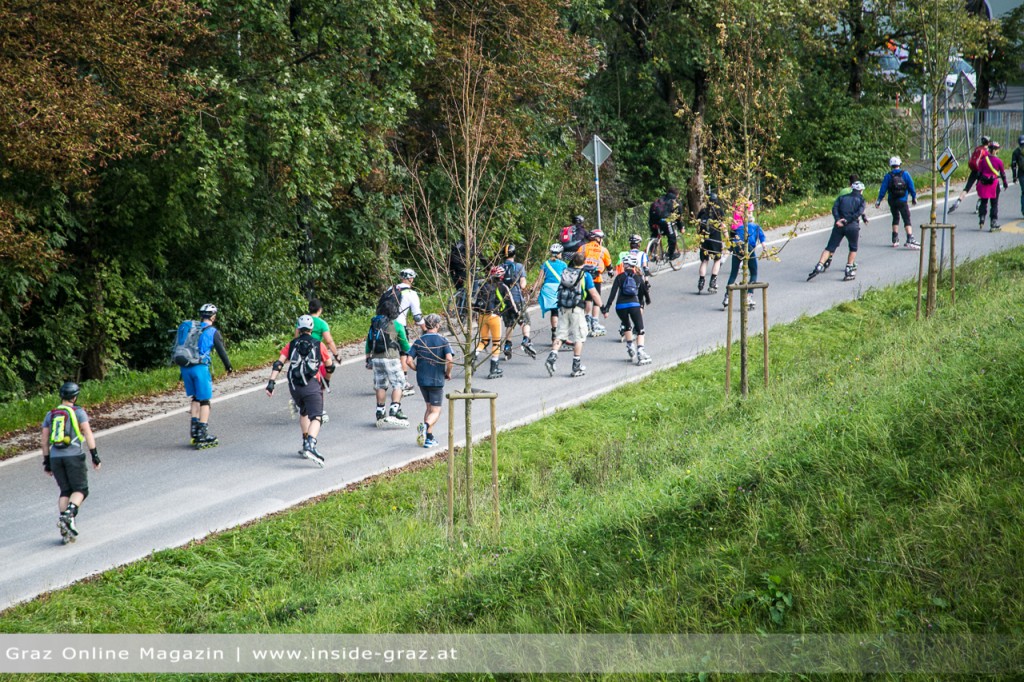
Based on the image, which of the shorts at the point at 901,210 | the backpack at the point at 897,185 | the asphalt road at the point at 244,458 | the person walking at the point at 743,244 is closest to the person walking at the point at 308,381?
the asphalt road at the point at 244,458

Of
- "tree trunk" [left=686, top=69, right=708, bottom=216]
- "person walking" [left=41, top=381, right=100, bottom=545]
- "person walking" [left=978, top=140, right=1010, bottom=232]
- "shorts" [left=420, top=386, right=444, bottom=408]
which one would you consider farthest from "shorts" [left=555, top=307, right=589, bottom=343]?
"tree trunk" [left=686, top=69, right=708, bottom=216]

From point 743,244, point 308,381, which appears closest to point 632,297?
point 743,244

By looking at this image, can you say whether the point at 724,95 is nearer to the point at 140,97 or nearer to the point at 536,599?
the point at 140,97

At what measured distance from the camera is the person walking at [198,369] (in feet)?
43.2

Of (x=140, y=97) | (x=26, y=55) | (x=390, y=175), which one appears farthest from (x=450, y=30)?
(x=26, y=55)

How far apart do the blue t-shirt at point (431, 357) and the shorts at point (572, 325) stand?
3.49 m

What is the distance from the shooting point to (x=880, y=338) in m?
15.1

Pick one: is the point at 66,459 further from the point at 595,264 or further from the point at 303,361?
the point at 595,264

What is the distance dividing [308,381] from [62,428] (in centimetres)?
290

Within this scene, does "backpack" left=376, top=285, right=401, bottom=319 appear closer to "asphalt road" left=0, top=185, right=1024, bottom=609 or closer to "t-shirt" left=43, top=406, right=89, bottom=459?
"asphalt road" left=0, top=185, right=1024, bottom=609

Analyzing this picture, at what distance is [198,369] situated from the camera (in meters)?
13.2

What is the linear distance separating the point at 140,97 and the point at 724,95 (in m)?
13.8

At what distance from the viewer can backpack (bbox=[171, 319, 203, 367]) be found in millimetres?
13195

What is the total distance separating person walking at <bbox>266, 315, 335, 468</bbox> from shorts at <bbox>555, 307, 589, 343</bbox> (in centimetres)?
451
